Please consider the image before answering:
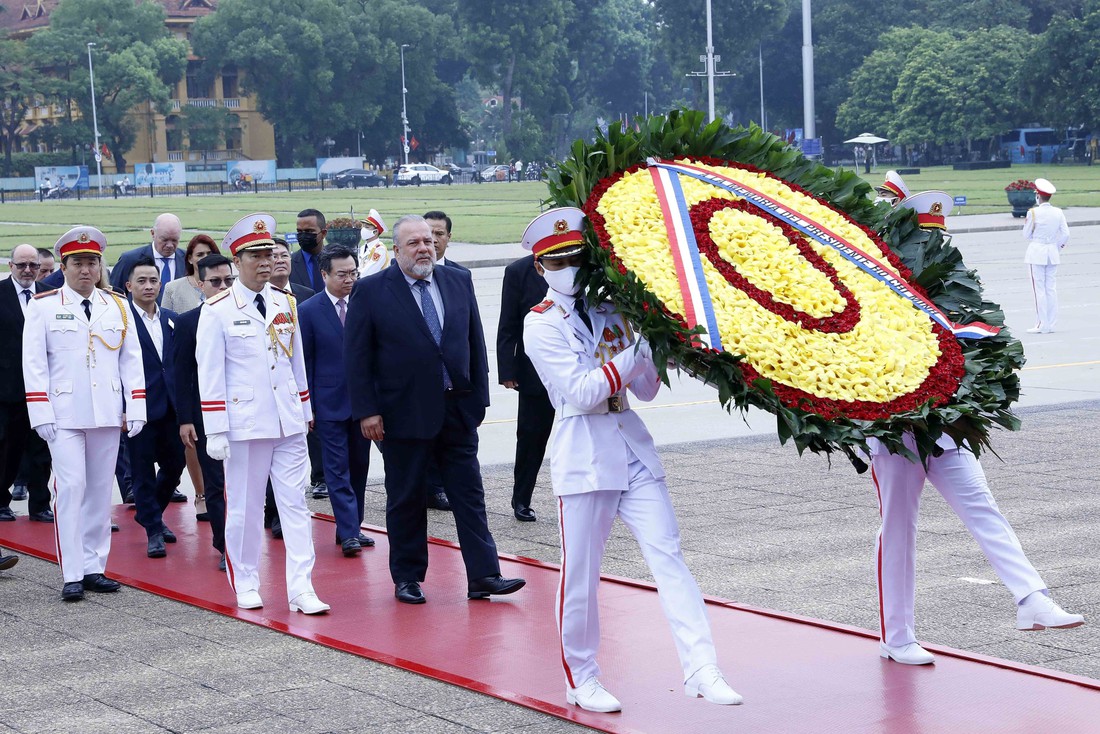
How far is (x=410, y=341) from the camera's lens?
7848mm

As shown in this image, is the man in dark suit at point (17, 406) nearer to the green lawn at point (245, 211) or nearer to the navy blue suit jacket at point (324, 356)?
the navy blue suit jacket at point (324, 356)

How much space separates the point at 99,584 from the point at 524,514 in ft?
9.20

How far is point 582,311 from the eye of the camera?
19.8 feet

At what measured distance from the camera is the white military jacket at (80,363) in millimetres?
8266

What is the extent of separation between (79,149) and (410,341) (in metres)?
92.5

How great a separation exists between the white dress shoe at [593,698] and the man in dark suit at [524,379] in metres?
3.82

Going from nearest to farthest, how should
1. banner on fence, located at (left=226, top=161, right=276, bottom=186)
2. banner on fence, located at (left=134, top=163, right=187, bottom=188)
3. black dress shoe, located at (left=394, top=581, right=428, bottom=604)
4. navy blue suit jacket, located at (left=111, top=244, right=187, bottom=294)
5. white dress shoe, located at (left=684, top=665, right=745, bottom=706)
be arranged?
white dress shoe, located at (left=684, top=665, right=745, bottom=706), black dress shoe, located at (left=394, top=581, right=428, bottom=604), navy blue suit jacket, located at (left=111, top=244, right=187, bottom=294), banner on fence, located at (left=134, top=163, right=187, bottom=188), banner on fence, located at (left=226, top=161, right=276, bottom=186)

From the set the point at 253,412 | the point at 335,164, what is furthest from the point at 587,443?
the point at 335,164

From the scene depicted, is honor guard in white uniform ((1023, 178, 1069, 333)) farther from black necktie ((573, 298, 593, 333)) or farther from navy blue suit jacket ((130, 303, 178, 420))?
black necktie ((573, 298, 593, 333))

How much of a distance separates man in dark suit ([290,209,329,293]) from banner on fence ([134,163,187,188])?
260ft

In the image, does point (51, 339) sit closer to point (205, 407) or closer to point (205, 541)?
point (205, 407)

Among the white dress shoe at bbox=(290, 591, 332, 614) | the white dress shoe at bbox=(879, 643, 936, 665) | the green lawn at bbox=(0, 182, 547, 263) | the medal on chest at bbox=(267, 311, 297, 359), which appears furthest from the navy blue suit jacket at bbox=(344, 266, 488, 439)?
the green lawn at bbox=(0, 182, 547, 263)

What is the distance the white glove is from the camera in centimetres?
768

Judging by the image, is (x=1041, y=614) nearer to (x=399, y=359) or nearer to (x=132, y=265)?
(x=399, y=359)
